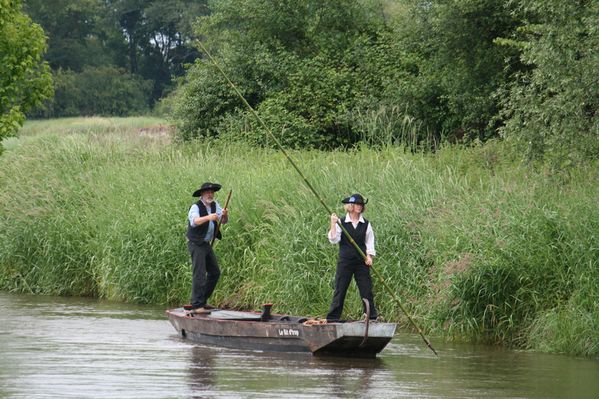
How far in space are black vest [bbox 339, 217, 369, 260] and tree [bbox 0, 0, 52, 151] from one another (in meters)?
9.02

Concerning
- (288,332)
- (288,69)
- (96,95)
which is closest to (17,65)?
(288,69)

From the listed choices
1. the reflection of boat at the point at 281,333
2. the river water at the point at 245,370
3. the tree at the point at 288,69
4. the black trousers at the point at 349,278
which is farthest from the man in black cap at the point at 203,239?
the tree at the point at 288,69

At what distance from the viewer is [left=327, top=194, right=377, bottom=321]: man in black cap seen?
14.2 metres

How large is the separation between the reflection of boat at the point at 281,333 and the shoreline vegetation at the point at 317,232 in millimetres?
1715

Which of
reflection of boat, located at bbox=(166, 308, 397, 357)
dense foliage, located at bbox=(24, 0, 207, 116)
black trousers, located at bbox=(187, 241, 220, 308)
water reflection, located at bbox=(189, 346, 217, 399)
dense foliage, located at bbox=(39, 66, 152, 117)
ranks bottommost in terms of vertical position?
water reflection, located at bbox=(189, 346, 217, 399)

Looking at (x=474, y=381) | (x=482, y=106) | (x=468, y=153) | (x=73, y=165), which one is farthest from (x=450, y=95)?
(x=474, y=381)

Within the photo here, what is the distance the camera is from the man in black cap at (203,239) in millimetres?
15859

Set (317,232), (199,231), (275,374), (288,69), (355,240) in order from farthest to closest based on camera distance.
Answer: (288,69) < (317,232) < (199,231) < (355,240) < (275,374)

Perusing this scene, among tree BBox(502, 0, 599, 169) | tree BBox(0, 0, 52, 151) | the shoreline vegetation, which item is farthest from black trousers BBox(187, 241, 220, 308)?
tree BBox(0, 0, 52, 151)

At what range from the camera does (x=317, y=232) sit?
17.8 m

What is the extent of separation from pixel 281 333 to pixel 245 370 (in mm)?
1301

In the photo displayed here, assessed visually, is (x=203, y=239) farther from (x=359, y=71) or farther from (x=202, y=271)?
(x=359, y=71)

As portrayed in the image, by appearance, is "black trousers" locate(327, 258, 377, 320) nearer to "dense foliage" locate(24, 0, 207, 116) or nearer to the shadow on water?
the shadow on water

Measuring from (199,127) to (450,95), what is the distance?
6.80m
